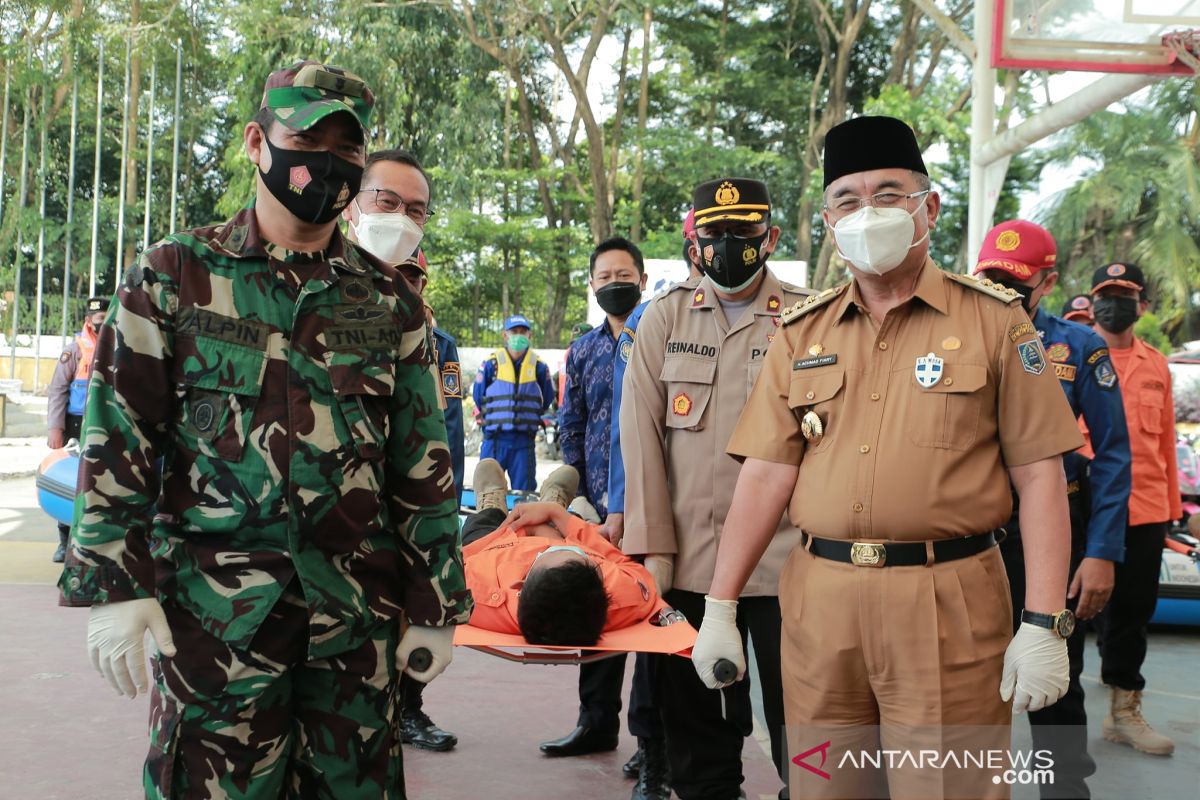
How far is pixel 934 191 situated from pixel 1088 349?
4.38 ft

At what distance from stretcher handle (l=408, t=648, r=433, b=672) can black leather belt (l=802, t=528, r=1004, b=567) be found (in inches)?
34.7

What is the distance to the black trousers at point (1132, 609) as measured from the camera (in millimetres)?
4504

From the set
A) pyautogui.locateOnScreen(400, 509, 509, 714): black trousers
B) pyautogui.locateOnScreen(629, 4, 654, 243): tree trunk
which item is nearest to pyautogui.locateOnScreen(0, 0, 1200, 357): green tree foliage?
pyautogui.locateOnScreen(629, 4, 654, 243): tree trunk

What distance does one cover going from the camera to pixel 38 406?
20641mm

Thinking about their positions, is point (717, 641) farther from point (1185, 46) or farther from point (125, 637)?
point (1185, 46)

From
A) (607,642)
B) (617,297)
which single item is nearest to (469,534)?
(617,297)

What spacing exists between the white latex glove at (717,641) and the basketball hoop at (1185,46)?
6.81m

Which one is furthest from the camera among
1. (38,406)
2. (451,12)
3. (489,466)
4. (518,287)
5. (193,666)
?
(518,287)

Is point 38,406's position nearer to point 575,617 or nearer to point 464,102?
point 464,102

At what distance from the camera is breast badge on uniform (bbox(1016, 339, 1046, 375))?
228 centimetres

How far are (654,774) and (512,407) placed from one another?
741cm

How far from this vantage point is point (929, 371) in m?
2.29

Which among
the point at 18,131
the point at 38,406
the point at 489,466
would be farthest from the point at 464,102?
the point at 489,466

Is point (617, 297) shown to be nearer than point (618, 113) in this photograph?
Yes
